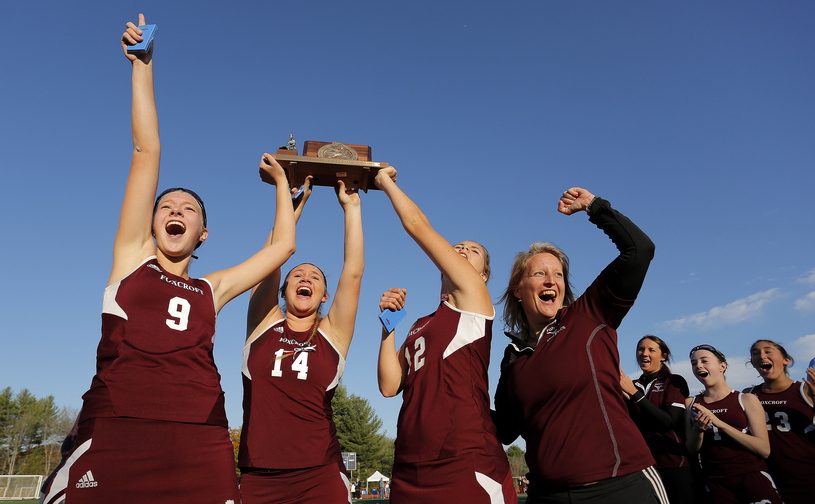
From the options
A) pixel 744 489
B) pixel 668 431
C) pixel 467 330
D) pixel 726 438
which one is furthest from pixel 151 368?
pixel 726 438

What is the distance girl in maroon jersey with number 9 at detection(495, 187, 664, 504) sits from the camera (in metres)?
3.17

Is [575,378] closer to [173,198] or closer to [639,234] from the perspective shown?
[639,234]

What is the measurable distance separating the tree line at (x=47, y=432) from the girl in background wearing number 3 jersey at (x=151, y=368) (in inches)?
2374

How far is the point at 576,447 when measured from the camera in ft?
10.8

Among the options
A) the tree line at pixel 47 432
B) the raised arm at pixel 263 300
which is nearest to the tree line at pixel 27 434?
the tree line at pixel 47 432

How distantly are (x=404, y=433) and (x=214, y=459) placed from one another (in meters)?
1.29

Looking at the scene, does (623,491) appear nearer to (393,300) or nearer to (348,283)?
(393,300)

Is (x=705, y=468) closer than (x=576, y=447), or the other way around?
(x=576, y=447)

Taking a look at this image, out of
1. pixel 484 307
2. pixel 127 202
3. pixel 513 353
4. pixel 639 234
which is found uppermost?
pixel 127 202

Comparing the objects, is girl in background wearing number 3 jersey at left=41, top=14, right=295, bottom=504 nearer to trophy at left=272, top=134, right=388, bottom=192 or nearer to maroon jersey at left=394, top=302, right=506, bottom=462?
maroon jersey at left=394, top=302, right=506, bottom=462

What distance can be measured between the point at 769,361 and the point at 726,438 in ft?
5.45

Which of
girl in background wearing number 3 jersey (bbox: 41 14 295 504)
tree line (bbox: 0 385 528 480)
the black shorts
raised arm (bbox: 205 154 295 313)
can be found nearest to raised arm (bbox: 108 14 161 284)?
girl in background wearing number 3 jersey (bbox: 41 14 295 504)

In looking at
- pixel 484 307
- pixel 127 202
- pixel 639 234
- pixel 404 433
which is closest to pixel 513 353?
pixel 484 307

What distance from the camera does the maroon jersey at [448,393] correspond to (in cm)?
366
